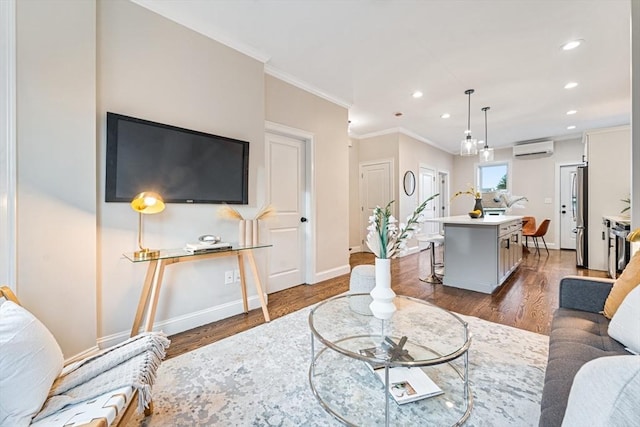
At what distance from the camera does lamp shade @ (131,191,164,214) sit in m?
1.93

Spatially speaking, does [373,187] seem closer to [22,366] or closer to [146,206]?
[146,206]

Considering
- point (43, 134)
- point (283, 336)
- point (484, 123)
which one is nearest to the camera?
point (43, 134)

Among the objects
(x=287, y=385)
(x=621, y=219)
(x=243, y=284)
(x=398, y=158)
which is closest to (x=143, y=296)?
(x=243, y=284)

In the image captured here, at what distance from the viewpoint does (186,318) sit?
7.70 ft

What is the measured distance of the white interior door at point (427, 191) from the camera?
21.3 feet

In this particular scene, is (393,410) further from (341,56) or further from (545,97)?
(545,97)

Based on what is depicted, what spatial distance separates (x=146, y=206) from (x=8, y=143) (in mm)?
743

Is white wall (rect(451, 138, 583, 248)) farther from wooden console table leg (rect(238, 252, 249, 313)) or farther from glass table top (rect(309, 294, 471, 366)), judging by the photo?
wooden console table leg (rect(238, 252, 249, 313))

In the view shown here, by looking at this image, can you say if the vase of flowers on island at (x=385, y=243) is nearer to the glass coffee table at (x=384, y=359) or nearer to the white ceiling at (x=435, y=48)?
the glass coffee table at (x=384, y=359)

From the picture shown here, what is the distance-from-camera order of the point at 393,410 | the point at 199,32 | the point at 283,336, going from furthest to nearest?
the point at 199,32
the point at 283,336
the point at 393,410

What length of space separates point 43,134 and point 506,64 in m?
4.31

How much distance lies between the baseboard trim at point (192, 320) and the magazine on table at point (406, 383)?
61.8 inches

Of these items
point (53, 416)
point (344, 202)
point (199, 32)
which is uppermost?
point (199, 32)

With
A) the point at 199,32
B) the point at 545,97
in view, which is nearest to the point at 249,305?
the point at 199,32
